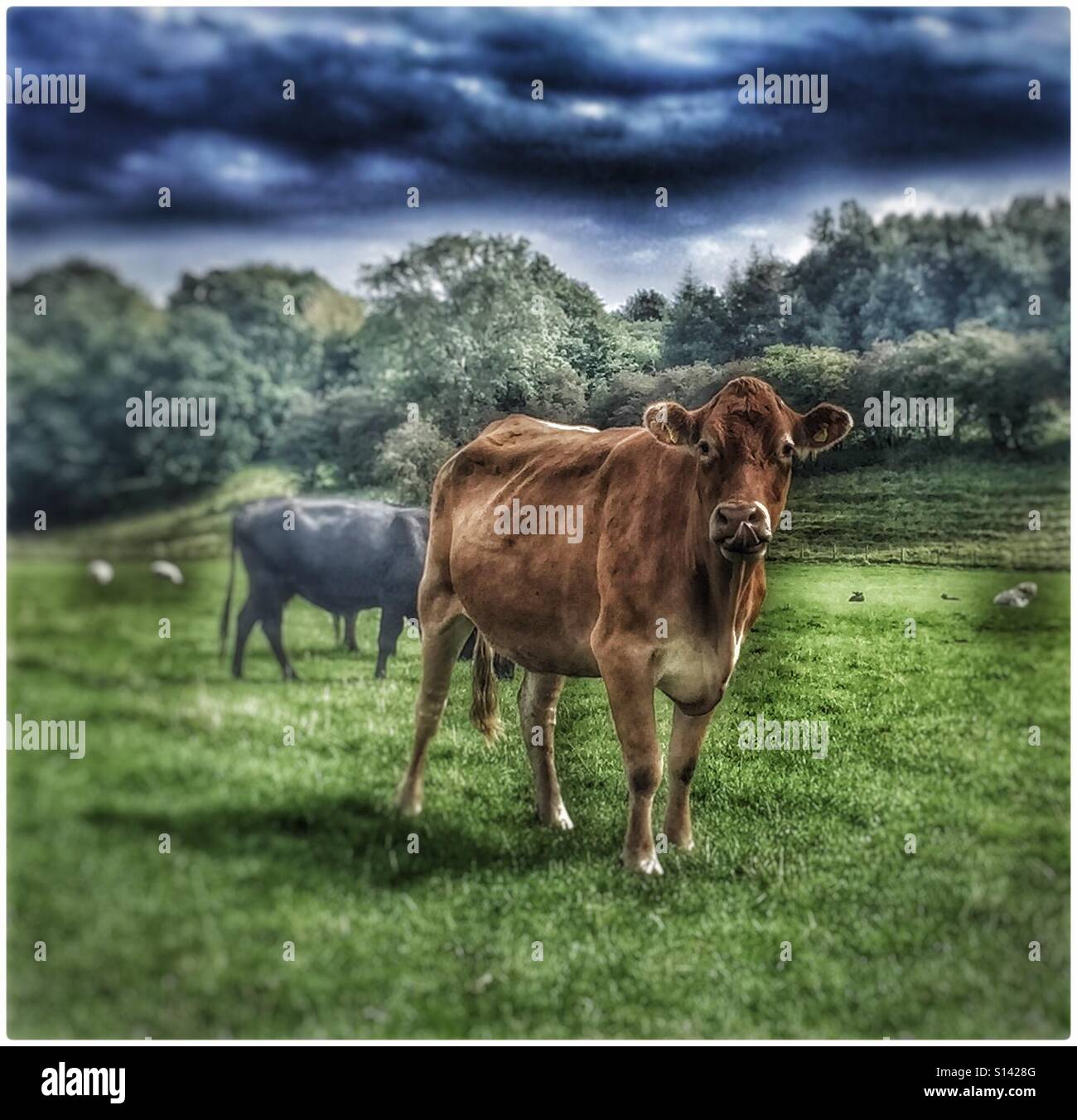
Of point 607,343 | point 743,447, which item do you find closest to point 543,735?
point 743,447

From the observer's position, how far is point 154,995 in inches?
199

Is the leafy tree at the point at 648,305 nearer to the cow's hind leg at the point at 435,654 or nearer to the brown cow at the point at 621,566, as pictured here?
the brown cow at the point at 621,566

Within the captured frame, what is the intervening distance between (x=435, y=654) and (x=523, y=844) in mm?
921

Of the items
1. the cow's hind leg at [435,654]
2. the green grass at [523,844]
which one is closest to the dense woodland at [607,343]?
the cow's hind leg at [435,654]

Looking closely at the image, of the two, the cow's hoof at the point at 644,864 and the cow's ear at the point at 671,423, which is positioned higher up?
the cow's ear at the point at 671,423

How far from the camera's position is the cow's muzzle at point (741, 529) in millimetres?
4906

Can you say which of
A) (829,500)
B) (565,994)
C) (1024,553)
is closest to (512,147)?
(829,500)

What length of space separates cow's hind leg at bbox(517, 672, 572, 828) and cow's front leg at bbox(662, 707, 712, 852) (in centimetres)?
46

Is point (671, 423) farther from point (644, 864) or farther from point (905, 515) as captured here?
point (644, 864)

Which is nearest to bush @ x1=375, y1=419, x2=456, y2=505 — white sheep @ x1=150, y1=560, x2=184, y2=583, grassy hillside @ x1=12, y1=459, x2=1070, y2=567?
grassy hillside @ x1=12, y1=459, x2=1070, y2=567

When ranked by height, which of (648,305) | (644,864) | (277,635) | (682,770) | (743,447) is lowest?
(644,864)

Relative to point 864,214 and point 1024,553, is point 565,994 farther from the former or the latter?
point 864,214

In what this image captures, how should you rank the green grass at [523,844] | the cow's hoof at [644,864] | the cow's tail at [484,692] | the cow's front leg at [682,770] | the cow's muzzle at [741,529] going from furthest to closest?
the cow's tail at [484,692] < the cow's front leg at [682,770] < the cow's hoof at [644,864] < the green grass at [523,844] < the cow's muzzle at [741,529]

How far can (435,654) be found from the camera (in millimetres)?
5711
